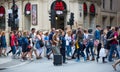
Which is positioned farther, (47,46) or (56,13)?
(56,13)

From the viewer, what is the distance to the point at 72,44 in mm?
25906

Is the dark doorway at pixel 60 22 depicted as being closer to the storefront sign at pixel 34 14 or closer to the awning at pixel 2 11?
the storefront sign at pixel 34 14

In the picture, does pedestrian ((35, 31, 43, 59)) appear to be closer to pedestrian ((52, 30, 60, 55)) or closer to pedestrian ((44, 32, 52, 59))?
pedestrian ((44, 32, 52, 59))

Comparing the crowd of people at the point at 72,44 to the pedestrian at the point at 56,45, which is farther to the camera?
the crowd of people at the point at 72,44

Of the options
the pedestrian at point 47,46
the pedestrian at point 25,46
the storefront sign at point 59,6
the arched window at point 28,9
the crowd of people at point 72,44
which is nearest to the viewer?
the crowd of people at point 72,44

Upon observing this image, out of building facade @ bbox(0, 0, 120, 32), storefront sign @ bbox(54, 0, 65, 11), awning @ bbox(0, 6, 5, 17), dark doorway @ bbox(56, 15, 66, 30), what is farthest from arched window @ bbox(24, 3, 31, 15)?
awning @ bbox(0, 6, 5, 17)

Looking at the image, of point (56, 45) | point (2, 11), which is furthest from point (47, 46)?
point (2, 11)

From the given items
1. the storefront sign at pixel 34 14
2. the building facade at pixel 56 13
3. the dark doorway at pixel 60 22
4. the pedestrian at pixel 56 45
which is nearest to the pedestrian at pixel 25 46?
the pedestrian at pixel 56 45

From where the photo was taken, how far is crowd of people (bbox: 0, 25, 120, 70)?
855 inches

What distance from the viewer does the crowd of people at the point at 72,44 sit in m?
21.7

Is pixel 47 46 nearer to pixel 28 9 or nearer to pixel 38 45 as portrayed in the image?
pixel 38 45

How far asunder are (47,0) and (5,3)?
6.19 meters

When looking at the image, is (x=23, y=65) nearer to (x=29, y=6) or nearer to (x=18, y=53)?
(x=18, y=53)

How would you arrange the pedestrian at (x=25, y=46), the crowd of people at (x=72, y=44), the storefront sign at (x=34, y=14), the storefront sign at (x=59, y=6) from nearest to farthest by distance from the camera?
1. the crowd of people at (x=72, y=44)
2. the pedestrian at (x=25, y=46)
3. the storefront sign at (x=59, y=6)
4. the storefront sign at (x=34, y=14)
